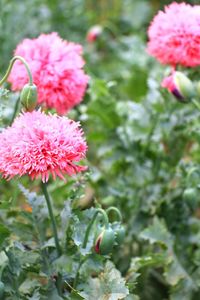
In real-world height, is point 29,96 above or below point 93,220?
above

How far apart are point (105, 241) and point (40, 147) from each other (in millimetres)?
219

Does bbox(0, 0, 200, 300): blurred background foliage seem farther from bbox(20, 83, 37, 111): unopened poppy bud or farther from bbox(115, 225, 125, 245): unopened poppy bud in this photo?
bbox(20, 83, 37, 111): unopened poppy bud

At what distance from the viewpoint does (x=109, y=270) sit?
4.04 ft

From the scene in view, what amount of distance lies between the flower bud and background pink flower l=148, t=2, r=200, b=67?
0.50m

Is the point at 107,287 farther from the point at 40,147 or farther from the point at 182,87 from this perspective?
the point at 182,87

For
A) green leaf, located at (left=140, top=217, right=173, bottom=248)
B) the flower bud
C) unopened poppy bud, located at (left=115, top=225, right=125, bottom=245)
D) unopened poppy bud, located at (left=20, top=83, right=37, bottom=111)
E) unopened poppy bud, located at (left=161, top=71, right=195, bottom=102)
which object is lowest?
the flower bud

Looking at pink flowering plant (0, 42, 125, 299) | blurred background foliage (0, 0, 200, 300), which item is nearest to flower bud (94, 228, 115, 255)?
pink flowering plant (0, 42, 125, 299)

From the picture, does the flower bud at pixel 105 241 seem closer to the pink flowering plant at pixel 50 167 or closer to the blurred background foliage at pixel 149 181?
the pink flowering plant at pixel 50 167

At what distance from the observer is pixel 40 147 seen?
1.06 meters

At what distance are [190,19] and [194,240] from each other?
0.59 m

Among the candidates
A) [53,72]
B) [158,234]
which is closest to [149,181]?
[158,234]

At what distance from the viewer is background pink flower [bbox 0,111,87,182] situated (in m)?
1.05

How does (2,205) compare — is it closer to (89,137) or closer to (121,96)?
(89,137)

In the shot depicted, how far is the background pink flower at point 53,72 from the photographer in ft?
4.40
